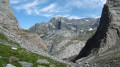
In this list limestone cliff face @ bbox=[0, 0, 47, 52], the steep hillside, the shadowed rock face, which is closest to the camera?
the steep hillside

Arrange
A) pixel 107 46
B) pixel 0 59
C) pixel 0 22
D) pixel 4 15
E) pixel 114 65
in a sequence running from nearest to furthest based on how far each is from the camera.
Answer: pixel 0 59, pixel 114 65, pixel 0 22, pixel 4 15, pixel 107 46

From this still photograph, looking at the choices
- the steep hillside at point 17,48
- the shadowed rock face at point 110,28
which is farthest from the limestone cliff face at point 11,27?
the shadowed rock face at point 110,28

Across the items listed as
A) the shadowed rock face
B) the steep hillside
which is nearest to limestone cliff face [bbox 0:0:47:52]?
the steep hillside

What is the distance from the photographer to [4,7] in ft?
215

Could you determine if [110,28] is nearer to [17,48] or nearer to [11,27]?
[11,27]

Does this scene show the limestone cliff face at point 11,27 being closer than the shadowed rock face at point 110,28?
Yes

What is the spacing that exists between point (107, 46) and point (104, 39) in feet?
16.7

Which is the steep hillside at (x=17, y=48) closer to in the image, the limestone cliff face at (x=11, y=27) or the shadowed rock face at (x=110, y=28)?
the limestone cliff face at (x=11, y=27)

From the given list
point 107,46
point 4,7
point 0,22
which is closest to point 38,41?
point 4,7

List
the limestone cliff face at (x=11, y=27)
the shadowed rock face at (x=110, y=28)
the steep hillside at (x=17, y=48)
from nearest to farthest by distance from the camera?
1. the steep hillside at (x=17, y=48)
2. the limestone cliff face at (x=11, y=27)
3. the shadowed rock face at (x=110, y=28)

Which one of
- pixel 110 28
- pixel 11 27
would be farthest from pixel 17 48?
pixel 110 28

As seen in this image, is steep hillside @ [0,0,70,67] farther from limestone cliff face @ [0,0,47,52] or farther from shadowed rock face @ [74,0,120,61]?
shadowed rock face @ [74,0,120,61]

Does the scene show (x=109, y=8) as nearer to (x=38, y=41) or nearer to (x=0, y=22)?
(x=38, y=41)

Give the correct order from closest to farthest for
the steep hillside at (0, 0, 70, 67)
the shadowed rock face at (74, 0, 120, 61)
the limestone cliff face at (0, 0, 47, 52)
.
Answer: the steep hillside at (0, 0, 70, 67) → the limestone cliff face at (0, 0, 47, 52) → the shadowed rock face at (74, 0, 120, 61)
